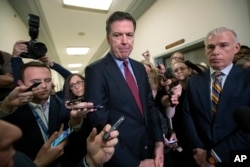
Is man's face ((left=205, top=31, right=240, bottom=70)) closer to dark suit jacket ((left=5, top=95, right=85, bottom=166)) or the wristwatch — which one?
the wristwatch

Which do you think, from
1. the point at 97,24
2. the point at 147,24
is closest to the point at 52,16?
the point at 97,24

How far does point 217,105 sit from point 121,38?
2.60ft

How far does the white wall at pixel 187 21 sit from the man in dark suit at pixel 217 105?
2.86ft

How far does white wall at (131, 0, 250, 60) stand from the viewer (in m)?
2.05

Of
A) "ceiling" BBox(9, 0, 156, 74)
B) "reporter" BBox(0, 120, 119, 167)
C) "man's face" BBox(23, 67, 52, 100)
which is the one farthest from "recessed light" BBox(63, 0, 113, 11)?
"reporter" BBox(0, 120, 119, 167)

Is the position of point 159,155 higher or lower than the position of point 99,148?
lower

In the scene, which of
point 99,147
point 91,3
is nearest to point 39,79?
point 99,147

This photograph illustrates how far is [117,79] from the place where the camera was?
1.16m

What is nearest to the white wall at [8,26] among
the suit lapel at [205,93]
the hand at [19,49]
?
the hand at [19,49]

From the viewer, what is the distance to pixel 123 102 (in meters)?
1.14

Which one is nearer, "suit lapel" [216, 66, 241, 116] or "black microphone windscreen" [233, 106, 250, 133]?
"black microphone windscreen" [233, 106, 250, 133]

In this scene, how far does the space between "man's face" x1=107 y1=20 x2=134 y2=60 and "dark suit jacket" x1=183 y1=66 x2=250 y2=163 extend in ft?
1.97

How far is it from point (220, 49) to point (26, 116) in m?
1.37

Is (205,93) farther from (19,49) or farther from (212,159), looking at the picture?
(19,49)
